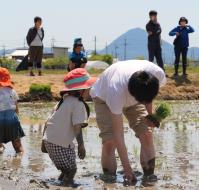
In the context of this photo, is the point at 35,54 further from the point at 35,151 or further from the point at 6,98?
the point at 35,151

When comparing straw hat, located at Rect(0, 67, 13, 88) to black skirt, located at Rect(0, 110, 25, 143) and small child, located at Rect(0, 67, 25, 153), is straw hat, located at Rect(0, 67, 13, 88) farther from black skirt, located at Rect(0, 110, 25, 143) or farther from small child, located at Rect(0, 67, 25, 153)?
black skirt, located at Rect(0, 110, 25, 143)

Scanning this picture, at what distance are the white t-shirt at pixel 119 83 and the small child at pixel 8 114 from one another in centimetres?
247

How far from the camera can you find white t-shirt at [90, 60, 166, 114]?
605 cm

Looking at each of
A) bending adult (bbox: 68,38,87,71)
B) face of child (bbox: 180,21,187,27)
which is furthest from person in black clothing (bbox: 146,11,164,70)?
bending adult (bbox: 68,38,87,71)

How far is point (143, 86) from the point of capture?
5.84 m

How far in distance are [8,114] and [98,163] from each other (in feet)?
6.17

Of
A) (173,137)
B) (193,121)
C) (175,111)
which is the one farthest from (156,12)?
(173,137)

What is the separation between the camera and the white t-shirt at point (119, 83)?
6.05 metres

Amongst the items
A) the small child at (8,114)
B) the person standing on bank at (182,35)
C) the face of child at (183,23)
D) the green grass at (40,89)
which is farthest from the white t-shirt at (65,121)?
the face of child at (183,23)

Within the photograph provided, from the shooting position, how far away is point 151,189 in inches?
242

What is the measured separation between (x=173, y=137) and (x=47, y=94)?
7650 millimetres

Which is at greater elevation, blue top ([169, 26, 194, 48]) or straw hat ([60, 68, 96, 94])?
blue top ([169, 26, 194, 48])

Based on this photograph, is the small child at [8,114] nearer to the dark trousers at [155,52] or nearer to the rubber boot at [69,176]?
the rubber boot at [69,176]

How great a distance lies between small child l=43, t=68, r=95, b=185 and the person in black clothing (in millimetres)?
10899
